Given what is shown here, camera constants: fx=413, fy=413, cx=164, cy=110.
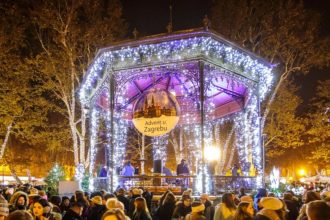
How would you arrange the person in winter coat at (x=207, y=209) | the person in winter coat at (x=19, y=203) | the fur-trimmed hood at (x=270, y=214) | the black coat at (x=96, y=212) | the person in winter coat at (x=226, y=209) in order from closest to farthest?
1. the fur-trimmed hood at (x=270, y=214)
2. the person in winter coat at (x=19, y=203)
3. the person in winter coat at (x=226, y=209)
4. the black coat at (x=96, y=212)
5. the person in winter coat at (x=207, y=209)

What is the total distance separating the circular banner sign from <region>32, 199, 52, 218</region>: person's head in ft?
31.1

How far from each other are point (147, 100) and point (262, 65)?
5214 millimetres

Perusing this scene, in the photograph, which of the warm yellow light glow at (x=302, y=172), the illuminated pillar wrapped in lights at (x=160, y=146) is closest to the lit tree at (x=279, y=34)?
the illuminated pillar wrapped in lights at (x=160, y=146)

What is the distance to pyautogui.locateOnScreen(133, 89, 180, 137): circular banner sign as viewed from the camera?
16297 mm

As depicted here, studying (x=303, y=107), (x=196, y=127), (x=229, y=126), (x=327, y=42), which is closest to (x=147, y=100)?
(x=196, y=127)

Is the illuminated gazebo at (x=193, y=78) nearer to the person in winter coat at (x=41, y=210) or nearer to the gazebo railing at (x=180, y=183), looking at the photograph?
the gazebo railing at (x=180, y=183)

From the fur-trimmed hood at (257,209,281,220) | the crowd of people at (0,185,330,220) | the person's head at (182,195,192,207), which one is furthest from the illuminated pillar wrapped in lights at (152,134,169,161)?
the fur-trimmed hood at (257,209,281,220)

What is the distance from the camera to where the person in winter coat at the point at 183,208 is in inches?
377

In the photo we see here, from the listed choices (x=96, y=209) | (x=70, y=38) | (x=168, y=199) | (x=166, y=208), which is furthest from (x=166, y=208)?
(x=70, y=38)

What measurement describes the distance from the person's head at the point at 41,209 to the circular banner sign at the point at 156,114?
949cm

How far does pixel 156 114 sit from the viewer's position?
54.5 ft

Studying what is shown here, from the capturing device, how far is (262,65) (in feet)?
58.8

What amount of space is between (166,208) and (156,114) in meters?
6.64

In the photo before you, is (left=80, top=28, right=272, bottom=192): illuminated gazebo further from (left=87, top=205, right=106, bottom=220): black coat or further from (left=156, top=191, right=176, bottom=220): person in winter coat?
(left=87, top=205, right=106, bottom=220): black coat
